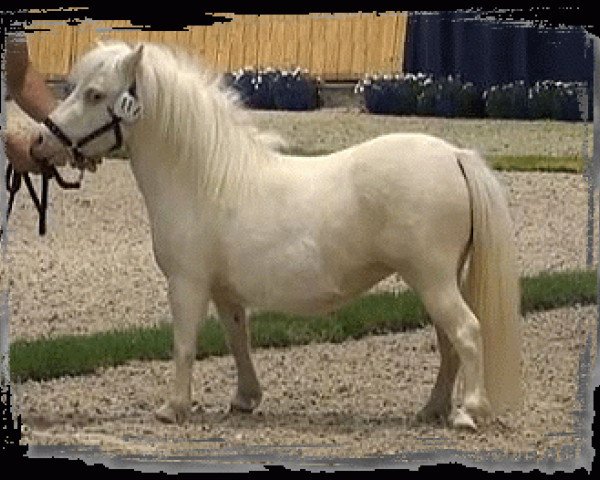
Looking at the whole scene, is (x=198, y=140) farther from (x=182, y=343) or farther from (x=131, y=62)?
(x=182, y=343)

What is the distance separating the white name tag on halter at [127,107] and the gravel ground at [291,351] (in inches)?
12.2

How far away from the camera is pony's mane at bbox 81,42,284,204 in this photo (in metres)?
4.25

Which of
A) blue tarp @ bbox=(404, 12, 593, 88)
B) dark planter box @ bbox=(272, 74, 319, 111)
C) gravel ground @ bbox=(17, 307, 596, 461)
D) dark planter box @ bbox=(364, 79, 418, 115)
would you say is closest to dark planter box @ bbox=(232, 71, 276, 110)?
dark planter box @ bbox=(272, 74, 319, 111)

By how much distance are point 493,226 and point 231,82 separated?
77 cm

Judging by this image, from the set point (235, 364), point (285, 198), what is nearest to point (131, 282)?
point (235, 364)

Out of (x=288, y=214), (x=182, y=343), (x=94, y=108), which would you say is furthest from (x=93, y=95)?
(x=182, y=343)

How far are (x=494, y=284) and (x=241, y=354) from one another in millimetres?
693

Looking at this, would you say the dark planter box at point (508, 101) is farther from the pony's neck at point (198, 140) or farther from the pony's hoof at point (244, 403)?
the pony's hoof at point (244, 403)

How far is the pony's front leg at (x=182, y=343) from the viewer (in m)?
4.33

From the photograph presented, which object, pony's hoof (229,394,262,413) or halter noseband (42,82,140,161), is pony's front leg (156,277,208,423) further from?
halter noseband (42,82,140,161)

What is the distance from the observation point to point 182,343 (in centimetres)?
436

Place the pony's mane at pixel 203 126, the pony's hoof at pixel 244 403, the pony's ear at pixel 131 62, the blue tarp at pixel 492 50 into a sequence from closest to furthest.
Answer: the blue tarp at pixel 492 50
the pony's ear at pixel 131 62
the pony's mane at pixel 203 126
the pony's hoof at pixel 244 403

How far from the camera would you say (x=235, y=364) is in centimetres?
459

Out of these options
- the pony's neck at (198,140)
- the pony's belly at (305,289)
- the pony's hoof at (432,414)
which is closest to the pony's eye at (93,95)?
the pony's neck at (198,140)
